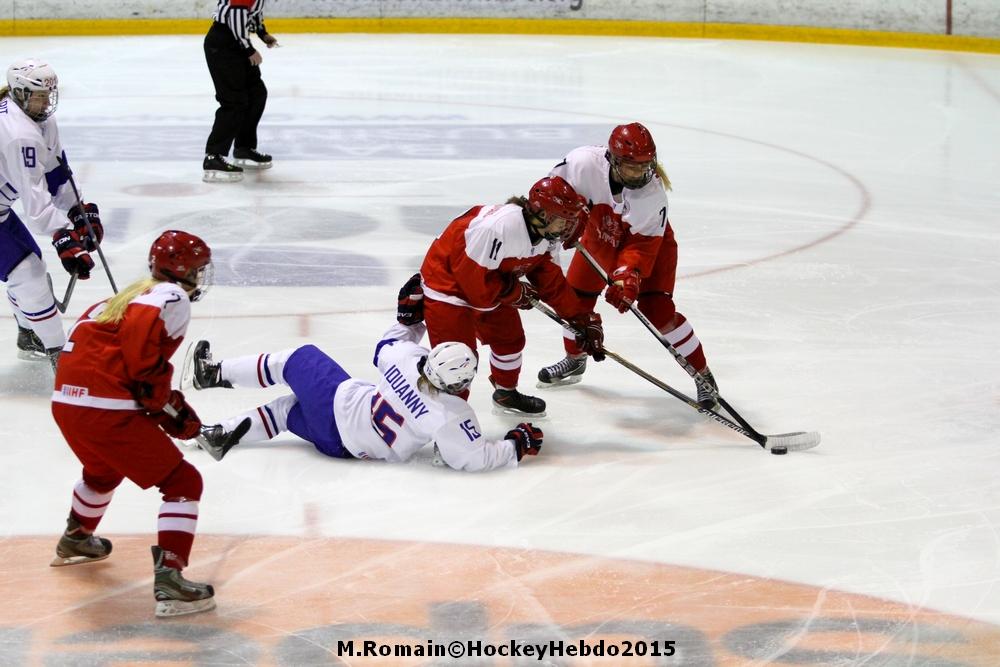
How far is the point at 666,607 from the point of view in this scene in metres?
2.96

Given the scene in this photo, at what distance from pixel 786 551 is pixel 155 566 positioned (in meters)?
1.46

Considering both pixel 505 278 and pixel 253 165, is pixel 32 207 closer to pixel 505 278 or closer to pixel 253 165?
pixel 505 278

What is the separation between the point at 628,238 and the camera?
4.18 metres

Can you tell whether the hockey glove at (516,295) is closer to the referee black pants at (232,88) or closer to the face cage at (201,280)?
the face cage at (201,280)

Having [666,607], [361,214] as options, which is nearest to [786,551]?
[666,607]

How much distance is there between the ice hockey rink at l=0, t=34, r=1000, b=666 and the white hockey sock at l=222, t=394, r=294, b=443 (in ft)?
0.22

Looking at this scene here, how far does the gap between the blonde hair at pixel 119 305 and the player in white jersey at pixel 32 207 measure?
1.41 metres

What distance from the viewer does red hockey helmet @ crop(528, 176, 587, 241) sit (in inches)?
146

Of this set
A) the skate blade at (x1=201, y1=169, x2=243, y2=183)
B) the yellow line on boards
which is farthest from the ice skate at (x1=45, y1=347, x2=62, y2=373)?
the yellow line on boards

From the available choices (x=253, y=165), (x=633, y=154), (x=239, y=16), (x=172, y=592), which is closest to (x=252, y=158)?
(x=253, y=165)

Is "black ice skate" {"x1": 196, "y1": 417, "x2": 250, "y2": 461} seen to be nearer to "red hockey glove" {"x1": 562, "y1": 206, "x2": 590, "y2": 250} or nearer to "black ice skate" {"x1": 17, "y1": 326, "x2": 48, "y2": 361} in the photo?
"red hockey glove" {"x1": 562, "y1": 206, "x2": 590, "y2": 250}

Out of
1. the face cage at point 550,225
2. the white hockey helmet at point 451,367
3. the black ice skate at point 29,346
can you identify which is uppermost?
the face cage at point 550,225

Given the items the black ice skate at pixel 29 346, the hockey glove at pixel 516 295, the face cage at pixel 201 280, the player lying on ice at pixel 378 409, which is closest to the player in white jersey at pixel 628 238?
the hockey glove at pixel 516 295

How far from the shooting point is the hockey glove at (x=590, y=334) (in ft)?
13.1
